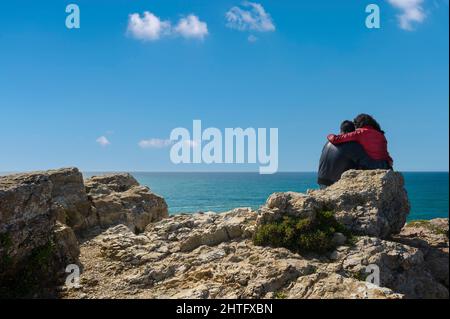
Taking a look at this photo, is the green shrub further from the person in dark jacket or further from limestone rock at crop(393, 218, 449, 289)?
the person in dark jacket

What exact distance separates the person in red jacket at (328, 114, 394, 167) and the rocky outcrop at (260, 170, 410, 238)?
1.23 m

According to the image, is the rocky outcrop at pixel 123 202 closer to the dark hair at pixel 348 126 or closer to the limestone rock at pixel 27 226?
the limestone rock at pixel 27 226

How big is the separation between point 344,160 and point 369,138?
1610mm

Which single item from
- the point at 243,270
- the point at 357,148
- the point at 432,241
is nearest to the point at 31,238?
the point at 243,270

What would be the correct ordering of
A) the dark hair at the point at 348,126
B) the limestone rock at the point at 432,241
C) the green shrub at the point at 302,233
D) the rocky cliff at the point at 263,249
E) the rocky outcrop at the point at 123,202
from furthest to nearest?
the rocky outcrop at the point at 123,202
the dark hair at the point at 348,126
the green shrub at the point at 302,233
the limestone rock at the point at 432,241
the rocky cliff at the point at 263,249

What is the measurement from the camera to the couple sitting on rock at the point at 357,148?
1902 centimetres

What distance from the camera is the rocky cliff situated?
13.7 meters

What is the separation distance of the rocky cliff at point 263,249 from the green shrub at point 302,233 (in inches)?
1.4

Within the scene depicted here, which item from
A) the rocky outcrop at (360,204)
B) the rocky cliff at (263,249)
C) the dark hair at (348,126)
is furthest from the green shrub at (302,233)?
the dark hair at (348,126)

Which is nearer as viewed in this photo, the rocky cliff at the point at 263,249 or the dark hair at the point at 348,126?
the rocky cliff at the point at 263,249

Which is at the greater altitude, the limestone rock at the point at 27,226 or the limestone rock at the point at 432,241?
the limestone rock at the point at 27,226

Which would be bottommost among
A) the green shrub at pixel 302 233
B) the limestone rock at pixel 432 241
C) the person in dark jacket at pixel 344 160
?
the limestone rock at pixel 432 241

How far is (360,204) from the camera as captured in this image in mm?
17391
